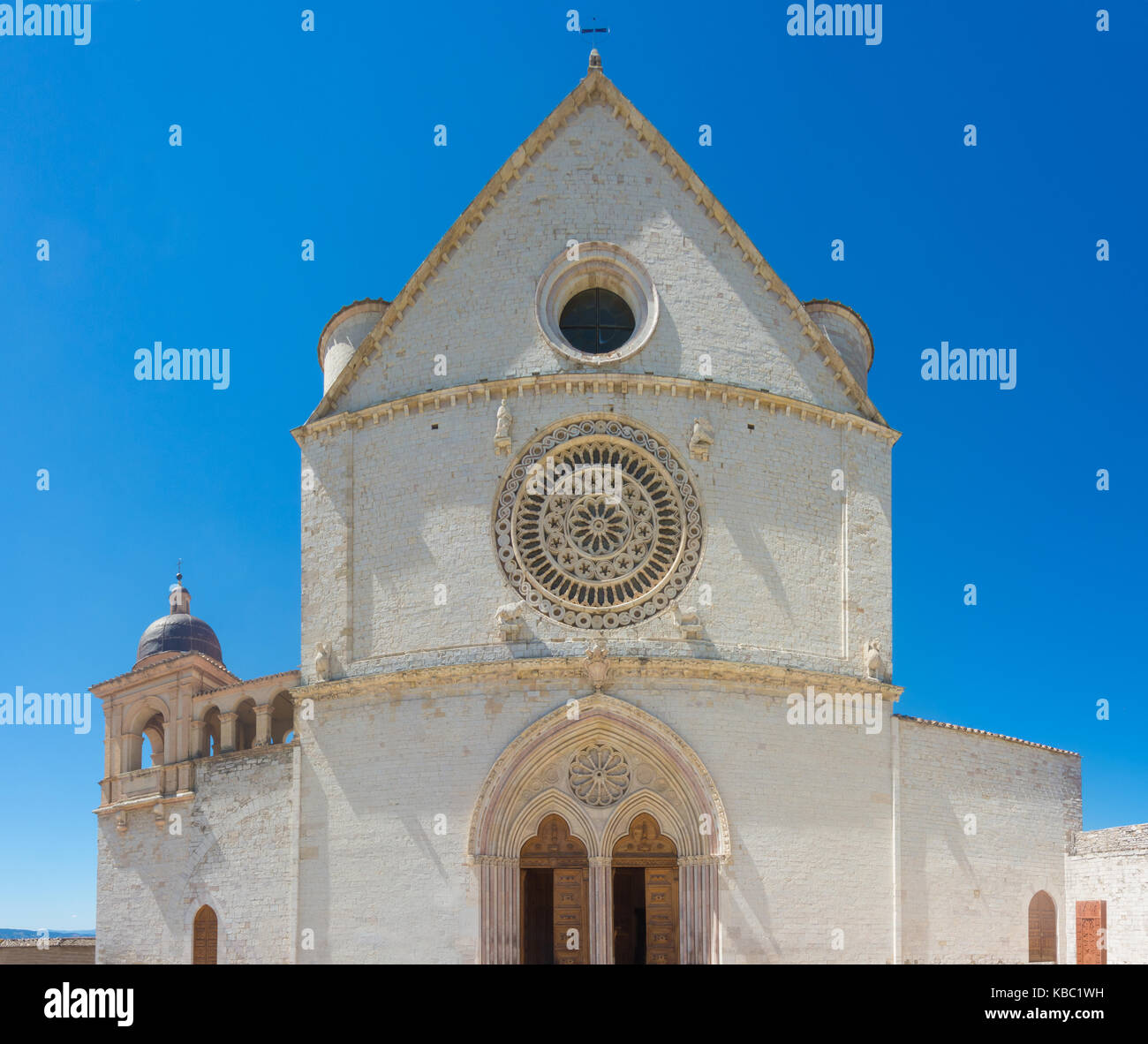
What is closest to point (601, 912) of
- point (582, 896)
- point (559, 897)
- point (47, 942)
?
point (582, 896)

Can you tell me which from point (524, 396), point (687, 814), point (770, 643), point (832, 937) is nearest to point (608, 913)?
point (687, 814)

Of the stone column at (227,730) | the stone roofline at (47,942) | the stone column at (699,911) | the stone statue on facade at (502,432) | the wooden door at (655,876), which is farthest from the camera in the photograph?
the stone roofline at (47,942)

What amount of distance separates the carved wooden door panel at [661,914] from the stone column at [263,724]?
7.82 meters

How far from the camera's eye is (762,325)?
72.9 feet

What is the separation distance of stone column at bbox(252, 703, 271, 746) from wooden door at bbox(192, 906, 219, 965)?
3.10 metres

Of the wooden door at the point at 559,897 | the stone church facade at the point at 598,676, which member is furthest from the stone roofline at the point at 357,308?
the wooden door at the point at 559,897

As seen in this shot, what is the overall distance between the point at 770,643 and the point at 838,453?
3849 millimetres

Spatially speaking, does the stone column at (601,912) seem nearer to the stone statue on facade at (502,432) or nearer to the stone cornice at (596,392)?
the stone statue on facade at (502,432)

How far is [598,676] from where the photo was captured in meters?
19.8

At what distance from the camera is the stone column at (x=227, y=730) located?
2358 cm

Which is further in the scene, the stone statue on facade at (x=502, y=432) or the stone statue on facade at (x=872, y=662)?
the stone statue on facade at (x=872, y=662)
